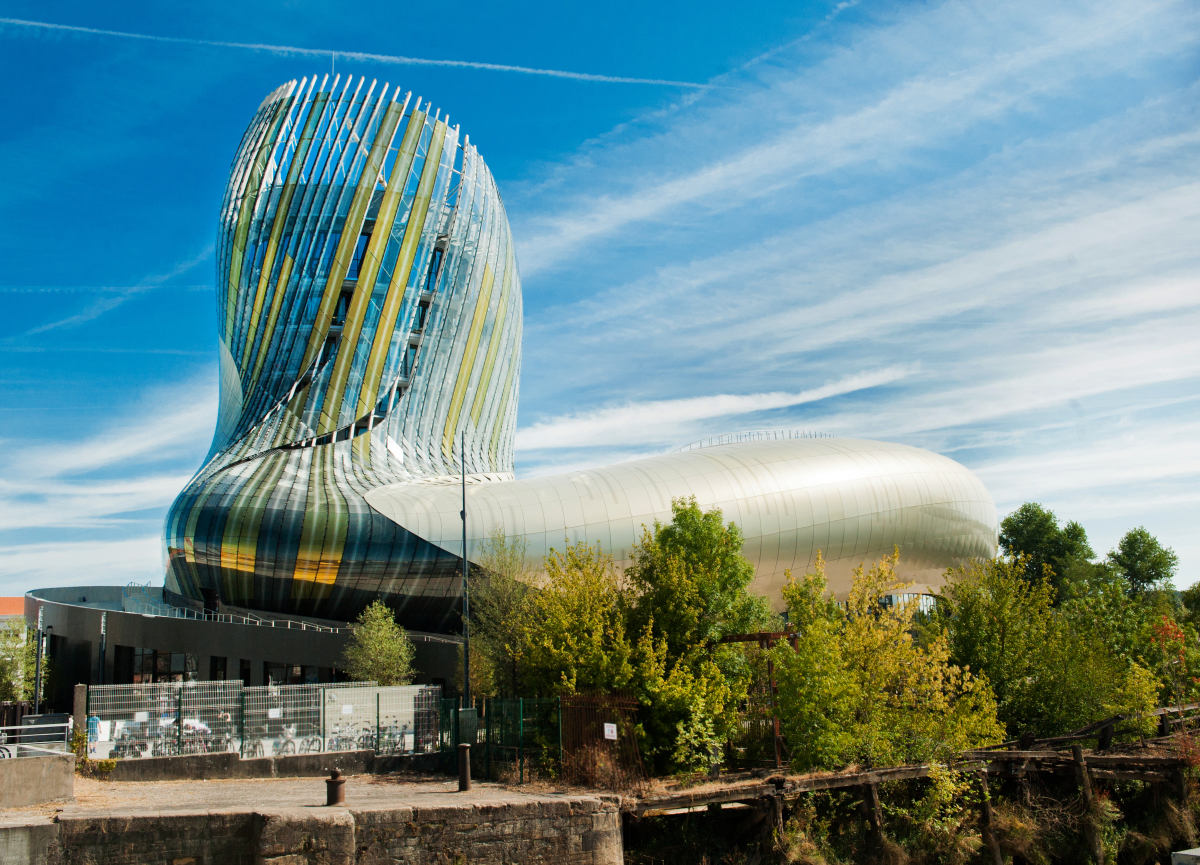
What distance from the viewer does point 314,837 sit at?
1345 cm

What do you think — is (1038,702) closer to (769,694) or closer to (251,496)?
(769,694)

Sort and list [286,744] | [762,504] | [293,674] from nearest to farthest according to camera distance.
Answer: [286,744] → [293,674] → [762,504]

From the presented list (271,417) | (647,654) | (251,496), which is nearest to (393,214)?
(271,417)

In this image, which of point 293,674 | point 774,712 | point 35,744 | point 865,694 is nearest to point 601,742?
point 774,712

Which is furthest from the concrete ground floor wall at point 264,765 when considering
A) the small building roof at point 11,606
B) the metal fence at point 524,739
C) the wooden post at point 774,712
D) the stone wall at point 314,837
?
the small building roof at point 11,606

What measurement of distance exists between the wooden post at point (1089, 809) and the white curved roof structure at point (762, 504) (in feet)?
73.3

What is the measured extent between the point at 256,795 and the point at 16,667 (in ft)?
129

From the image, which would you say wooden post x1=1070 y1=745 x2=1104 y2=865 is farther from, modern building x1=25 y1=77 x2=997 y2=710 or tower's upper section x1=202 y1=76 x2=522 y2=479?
tower's upper section x1=202 y1=76 x2=522 y2=479

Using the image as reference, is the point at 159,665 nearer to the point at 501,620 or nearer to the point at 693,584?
the point at 501,620

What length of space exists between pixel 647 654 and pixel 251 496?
29026mm

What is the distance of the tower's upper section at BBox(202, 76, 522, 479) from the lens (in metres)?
51.4

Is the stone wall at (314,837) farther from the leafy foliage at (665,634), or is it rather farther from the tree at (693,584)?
the tree at (693,584)

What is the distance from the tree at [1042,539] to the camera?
7681 cm

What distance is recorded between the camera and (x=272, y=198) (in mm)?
54219
